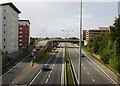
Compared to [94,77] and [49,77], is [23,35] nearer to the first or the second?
[49,77]

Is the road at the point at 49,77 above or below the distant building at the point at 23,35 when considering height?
below

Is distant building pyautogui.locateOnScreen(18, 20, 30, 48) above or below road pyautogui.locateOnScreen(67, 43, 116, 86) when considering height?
above

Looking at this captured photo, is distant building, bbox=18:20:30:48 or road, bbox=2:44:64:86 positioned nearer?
road, bbox=2:44:64:86

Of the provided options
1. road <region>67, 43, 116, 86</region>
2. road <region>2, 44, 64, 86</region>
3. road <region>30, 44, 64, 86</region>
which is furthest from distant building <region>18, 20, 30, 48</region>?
road <region>30, 44, 64, 86</region>

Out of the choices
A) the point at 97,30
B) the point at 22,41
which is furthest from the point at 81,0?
the point at 97,30

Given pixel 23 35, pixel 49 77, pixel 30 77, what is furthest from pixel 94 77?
pixel 23 35

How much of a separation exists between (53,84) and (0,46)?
→ 133 feet

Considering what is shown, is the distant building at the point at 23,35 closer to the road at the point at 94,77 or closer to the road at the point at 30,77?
the road at the point at 94,77

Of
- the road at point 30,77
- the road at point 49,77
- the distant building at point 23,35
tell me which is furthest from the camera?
the distant building at point 23,35

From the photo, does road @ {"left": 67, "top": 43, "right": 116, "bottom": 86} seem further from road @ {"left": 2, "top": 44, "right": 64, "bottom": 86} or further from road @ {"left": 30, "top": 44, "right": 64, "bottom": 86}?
road @ {"left": 2, "top": 44, "right": 64, "bottom": 86}

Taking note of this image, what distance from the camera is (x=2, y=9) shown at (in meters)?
63.5

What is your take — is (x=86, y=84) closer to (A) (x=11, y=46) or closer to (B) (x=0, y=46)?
(B) (x=0, y=46)

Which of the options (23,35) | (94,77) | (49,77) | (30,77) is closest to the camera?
(49,77)

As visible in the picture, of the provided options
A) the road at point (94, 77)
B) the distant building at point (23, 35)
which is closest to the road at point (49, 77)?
the road at point (94, 77)
